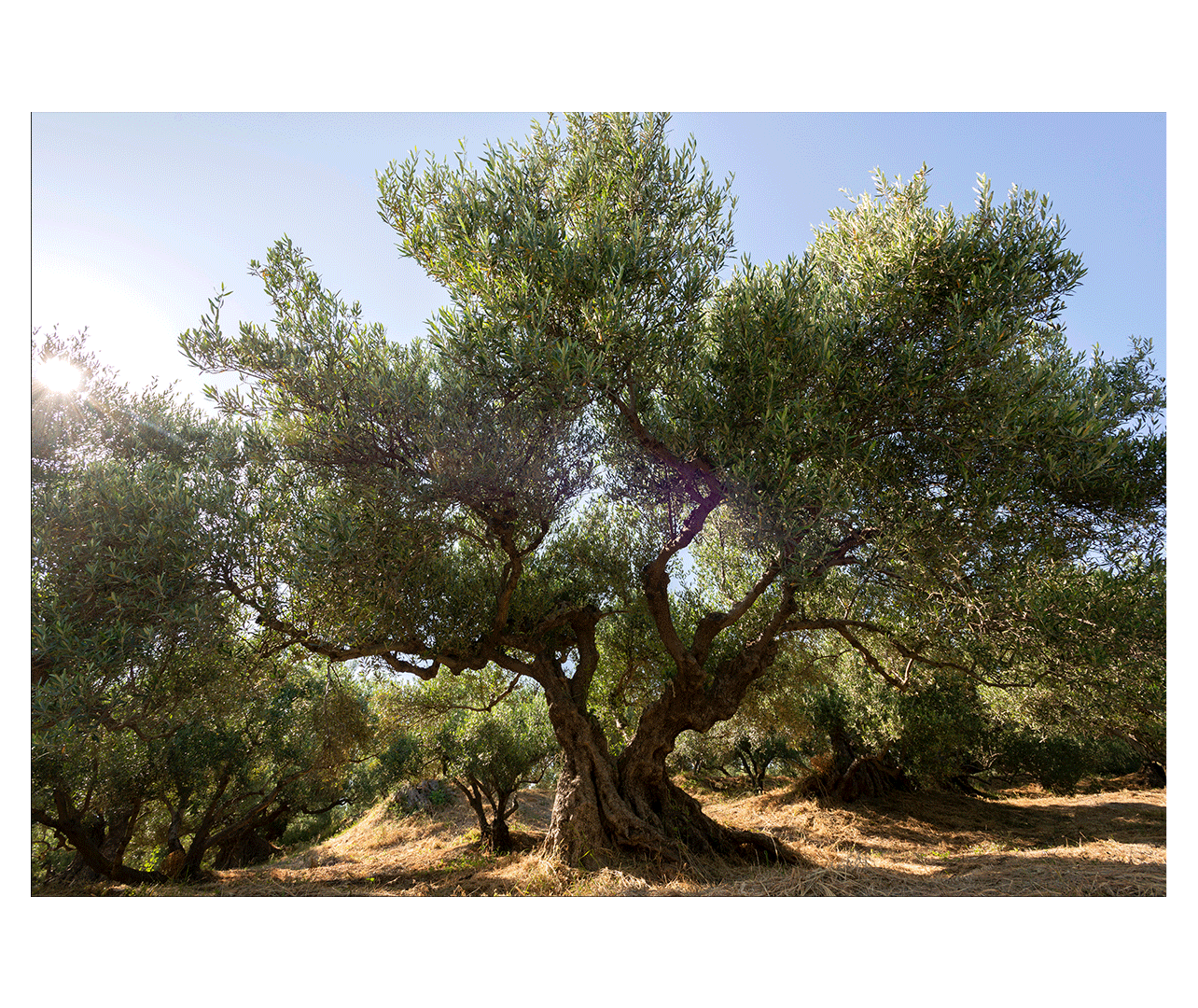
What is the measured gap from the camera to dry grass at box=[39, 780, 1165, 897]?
591 cm

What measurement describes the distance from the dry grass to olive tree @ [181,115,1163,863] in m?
2.60

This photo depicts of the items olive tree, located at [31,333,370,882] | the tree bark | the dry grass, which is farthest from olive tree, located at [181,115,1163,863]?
the tree bark

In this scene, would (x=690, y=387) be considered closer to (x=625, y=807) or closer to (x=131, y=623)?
(x=625, y=807)

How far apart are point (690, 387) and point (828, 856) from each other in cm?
718

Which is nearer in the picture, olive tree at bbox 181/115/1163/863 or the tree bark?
olive tree at bbox 181/115/1163/863

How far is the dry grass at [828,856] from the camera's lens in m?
5.91

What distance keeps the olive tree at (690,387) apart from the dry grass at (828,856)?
2.60 meters

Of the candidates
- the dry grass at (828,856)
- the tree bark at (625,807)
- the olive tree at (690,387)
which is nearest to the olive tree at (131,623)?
the olive tree at (690,387)

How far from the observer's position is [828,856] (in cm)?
834

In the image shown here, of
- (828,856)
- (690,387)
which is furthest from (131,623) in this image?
(828,856)

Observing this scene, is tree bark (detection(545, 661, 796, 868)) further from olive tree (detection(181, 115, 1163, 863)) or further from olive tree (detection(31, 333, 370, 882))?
olive tree (detection(31, 333, 370, 882))
